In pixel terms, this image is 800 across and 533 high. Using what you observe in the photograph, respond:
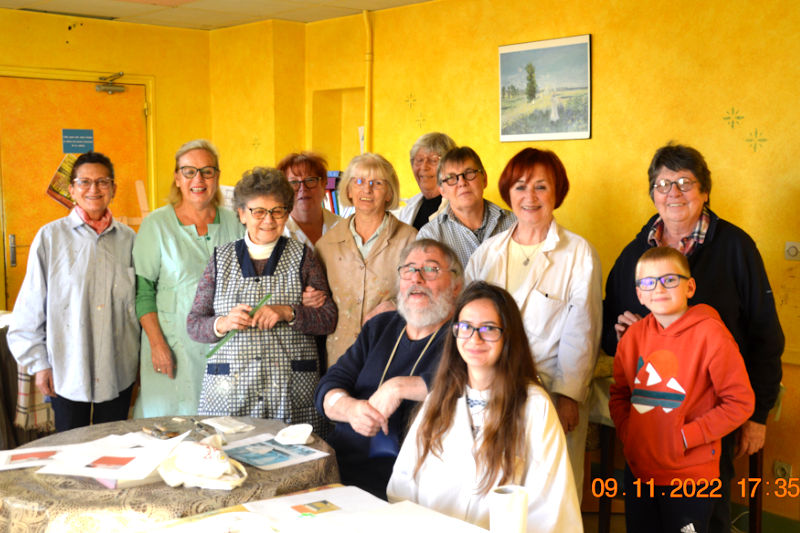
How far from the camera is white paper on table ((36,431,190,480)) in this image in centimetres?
207

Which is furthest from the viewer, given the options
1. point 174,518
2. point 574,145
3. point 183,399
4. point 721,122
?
point 574,145

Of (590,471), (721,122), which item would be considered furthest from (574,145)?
(590,471)

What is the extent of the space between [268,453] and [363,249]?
1109mm

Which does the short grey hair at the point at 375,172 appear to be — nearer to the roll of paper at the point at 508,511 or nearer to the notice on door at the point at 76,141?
the roll of paper at the point at 508,511

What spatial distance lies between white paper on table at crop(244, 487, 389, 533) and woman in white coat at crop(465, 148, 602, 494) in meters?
1.04

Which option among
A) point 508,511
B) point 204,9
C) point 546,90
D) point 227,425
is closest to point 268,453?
point 227,425

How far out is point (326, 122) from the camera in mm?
6012

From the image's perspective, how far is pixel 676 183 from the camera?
2672mm

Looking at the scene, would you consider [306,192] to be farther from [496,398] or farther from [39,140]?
[39,140]

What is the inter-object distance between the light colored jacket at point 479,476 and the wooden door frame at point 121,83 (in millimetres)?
4365

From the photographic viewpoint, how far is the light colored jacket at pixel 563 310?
2699mm

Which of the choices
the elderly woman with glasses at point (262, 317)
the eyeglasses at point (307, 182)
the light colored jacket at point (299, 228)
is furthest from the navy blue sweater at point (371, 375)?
the eyeglasses at point (307, 182)

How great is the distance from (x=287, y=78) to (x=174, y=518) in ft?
14.5

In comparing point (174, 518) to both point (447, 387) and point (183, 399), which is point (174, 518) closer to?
point (447, 387)
